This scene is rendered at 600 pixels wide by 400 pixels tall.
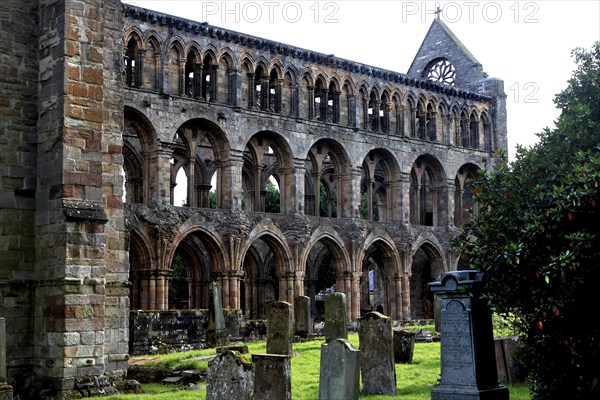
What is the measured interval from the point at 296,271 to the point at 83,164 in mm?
22673

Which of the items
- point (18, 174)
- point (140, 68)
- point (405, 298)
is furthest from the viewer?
point (405, 298)

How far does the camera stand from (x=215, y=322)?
76.4 ft

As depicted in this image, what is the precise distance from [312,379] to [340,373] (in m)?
5.48

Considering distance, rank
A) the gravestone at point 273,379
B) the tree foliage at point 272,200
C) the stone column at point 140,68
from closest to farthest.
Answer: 1. the gravestone at point 273,379
2. the stone column at point 140,68
3. the tree foliage at point 272,200

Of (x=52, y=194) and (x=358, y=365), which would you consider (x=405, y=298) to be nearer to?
(x=52, y=194)

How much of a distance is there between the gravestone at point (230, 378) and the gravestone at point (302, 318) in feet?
51.9

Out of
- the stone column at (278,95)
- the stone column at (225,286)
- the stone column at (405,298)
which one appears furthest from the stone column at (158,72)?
the stone column at (405,298)

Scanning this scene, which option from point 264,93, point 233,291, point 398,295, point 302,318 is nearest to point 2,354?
point 302,318

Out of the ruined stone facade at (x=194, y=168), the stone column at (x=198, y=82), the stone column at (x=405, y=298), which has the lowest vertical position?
the stone column at (x=405, y=298)

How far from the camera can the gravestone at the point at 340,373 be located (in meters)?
10.1

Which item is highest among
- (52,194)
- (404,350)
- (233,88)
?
(233,88)

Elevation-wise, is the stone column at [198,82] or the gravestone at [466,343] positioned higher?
the stone column at [198,82]

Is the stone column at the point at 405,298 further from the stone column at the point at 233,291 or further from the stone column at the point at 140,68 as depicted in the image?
the stone column at the point at 140,68

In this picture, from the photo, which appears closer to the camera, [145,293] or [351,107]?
[145,293]
